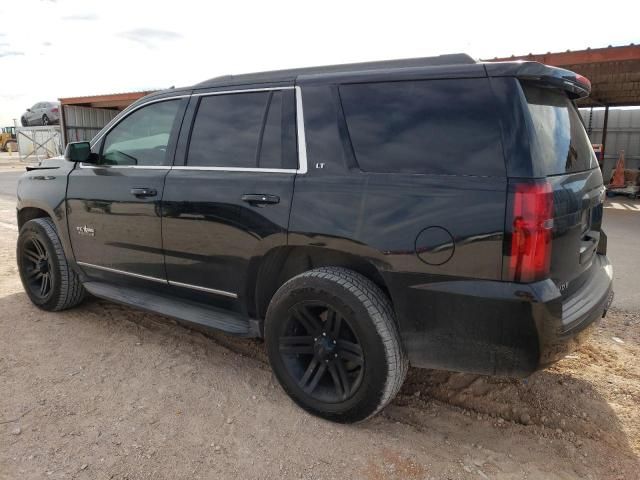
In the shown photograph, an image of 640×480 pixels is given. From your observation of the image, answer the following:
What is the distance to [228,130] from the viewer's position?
3279 mm

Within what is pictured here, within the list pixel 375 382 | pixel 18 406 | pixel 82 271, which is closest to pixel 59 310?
pixel 82 271

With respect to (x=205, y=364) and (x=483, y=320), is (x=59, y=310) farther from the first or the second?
(x=483, y=320)

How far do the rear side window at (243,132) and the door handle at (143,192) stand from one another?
1.07 ft

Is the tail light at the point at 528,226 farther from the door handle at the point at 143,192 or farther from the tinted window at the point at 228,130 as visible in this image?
the door handle at the point at 143,192

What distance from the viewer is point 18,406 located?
9.89ft

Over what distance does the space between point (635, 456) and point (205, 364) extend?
2.58 metres

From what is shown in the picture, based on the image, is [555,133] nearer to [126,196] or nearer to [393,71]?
[393,71]

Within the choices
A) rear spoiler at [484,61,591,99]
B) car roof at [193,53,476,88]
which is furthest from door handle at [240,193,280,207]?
rear spoiler at [484,61,591,99]

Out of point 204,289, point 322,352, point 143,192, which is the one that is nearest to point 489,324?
point 322,352

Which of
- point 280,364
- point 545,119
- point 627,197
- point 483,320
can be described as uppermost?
point 545,119

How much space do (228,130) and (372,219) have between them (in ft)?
4.12

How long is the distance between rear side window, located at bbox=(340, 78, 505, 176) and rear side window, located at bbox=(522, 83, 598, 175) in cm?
20

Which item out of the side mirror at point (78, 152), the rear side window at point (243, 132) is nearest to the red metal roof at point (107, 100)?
the side mirror at point (78, 152)

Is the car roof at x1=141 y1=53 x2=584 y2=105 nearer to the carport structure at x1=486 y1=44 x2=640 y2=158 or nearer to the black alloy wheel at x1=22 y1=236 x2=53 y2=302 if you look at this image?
the black alloy wheel at x1=22 y1=236 x2=53 y2=302
